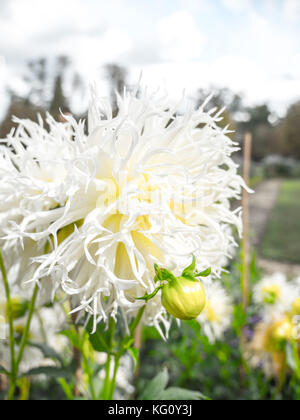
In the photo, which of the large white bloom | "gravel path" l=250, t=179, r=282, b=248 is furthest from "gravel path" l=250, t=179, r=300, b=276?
the large white bloom

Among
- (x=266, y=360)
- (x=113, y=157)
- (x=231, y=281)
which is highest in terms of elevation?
(x=113, y=157)

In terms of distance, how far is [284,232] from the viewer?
13.6 feet

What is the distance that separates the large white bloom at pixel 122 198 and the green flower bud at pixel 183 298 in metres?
0.02

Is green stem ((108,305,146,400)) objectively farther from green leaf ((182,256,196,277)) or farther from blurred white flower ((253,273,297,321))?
blurred white flower ((253,273,297,321))

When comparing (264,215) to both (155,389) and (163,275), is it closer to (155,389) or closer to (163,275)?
(155,389)

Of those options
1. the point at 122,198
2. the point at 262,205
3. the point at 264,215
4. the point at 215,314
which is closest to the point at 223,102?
the point at 122,198

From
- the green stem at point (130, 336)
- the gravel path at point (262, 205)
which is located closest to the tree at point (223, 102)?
the green stem at point (130, 336)

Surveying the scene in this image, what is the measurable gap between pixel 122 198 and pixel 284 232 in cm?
413

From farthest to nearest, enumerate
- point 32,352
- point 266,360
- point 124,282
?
point 266,360 < point 32,352 < point 124,282

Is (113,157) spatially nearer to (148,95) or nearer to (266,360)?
(148,95)

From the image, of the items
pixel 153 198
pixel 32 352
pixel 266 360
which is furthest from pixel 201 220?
pixel 266 360

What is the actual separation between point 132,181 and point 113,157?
0.08 feet

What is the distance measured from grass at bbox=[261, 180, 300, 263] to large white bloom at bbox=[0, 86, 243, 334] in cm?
324

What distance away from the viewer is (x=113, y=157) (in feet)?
0.99
